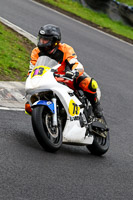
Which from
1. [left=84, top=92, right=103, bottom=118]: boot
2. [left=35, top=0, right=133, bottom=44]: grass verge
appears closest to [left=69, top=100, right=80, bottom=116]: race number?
[left=84, top=92, right=103, bottom=118]: boot

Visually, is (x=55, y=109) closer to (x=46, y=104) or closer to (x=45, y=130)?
(x=46, y=104)

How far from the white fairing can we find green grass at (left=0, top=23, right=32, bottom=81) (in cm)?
435

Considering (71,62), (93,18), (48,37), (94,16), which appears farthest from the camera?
(94,16)

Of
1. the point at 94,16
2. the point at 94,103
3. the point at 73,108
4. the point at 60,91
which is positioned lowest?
the point at 94,16

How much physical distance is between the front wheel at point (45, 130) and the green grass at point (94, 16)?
1691cm

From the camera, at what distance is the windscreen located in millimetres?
6957

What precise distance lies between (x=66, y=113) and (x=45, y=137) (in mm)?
700

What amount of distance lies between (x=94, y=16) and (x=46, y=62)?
18525 millimetres

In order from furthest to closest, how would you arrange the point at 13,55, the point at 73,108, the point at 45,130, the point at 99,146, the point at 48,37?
the point at 13,55, the point at 99,146, the point at 48,37, the point at 73,108, the point at 45,130

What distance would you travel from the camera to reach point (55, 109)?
651 centimetres

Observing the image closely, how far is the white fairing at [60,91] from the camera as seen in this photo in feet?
21.5

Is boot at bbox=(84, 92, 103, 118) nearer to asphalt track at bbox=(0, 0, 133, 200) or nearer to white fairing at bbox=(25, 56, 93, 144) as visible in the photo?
white fairing at bbox=(25, 56, 93, 144)

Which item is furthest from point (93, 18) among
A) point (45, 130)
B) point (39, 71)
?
point (45, 130)

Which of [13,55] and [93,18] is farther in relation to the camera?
[93,18]
